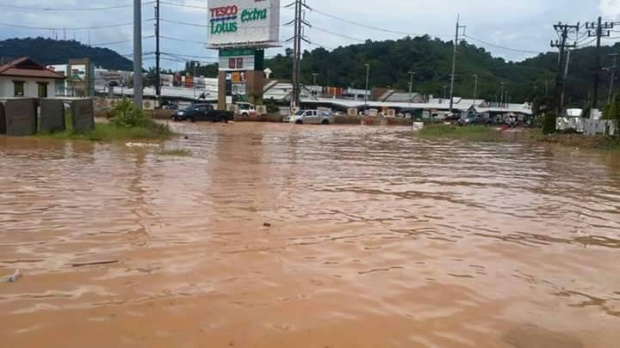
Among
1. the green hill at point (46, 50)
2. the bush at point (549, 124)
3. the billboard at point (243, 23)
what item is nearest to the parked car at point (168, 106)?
the billboard at point (243, 23)

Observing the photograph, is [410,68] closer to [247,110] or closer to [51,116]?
[247,110]

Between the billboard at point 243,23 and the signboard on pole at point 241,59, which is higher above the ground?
the billboard at point 243,23

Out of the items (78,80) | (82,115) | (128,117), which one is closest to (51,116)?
(82,115)

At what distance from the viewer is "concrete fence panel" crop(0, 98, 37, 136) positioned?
870 inches

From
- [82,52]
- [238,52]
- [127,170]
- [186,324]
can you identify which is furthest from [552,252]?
[82,52]

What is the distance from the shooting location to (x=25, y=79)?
43.4m

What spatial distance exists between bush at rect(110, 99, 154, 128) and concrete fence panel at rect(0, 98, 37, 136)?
10.5ft

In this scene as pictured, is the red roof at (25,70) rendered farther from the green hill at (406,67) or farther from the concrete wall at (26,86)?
the green hill at (406,67)

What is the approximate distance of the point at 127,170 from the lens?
1324cm

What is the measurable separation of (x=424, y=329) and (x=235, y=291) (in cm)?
160

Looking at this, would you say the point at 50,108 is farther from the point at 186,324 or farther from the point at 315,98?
the point at 315,98

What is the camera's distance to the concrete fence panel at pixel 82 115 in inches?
871

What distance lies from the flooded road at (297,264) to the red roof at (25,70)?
33952mm

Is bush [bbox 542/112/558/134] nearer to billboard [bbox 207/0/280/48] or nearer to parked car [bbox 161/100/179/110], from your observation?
billboard [bbox 207/0/280/48]
